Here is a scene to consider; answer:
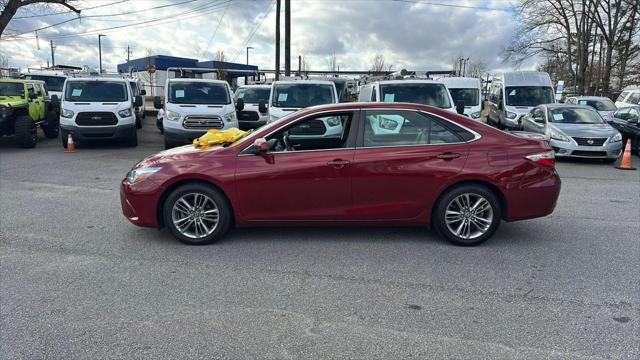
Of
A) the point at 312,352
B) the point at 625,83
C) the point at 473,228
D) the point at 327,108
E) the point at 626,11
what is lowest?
the point at 312,352

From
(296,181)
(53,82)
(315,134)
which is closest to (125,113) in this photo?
(315,134)

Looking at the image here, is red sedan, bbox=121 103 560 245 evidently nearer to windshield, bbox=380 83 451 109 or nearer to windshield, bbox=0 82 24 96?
windshield, bbox=380 83 451 109

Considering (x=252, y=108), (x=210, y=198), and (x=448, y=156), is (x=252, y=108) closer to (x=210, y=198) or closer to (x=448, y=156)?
(x=210, y=198)

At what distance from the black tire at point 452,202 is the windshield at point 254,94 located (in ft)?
44.9

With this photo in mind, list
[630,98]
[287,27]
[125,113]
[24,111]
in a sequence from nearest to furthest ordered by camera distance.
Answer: [125,113] → [24,111] → [630,98] → [287,27]

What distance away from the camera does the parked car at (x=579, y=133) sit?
449 inches

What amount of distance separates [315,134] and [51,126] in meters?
14.2

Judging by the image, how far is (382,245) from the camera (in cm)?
510

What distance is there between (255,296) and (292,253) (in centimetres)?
106

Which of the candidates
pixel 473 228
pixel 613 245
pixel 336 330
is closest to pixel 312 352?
pixel 336 330

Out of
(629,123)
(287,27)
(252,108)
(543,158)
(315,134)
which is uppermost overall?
(287,27)

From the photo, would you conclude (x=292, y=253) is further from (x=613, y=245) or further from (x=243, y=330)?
(x=613, y=245)

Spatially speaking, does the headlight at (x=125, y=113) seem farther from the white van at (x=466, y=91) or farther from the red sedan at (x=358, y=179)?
the white van at (x=466, y=91)

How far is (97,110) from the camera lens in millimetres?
12812
